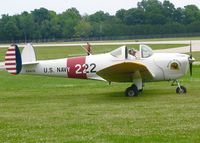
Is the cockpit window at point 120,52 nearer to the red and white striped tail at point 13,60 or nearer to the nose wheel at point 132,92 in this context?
the nose wheel at point 132,92

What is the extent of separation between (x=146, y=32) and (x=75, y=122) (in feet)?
389

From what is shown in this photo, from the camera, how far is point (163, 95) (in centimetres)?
1562

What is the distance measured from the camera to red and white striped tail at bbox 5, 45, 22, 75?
54.5 feet

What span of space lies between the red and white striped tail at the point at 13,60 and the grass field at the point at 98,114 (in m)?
0.91

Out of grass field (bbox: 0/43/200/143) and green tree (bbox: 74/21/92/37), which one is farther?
green tree (bbox: 74/21/92/37)

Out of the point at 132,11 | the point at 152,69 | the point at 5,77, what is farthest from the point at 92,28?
the point at 152,69

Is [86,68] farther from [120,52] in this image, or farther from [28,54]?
[28,54]

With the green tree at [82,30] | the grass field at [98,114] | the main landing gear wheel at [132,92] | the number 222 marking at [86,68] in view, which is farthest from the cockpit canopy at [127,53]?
the green tree at [82,30]

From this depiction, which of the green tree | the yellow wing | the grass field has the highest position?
the green tree

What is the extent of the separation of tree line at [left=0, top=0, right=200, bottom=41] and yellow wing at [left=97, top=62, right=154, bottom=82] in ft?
348

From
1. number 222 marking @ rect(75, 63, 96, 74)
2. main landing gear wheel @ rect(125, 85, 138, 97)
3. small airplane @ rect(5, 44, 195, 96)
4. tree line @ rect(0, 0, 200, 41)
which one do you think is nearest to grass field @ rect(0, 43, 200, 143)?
main landing gear wheel @ rect(125, 85, 138, 97)

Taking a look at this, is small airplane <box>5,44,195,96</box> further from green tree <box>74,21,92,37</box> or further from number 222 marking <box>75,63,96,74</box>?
green tree <box>74,21,92,37</box>

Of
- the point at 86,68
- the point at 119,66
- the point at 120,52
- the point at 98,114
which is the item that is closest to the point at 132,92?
the point at 119,66

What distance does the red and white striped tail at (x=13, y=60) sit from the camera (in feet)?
54.5
